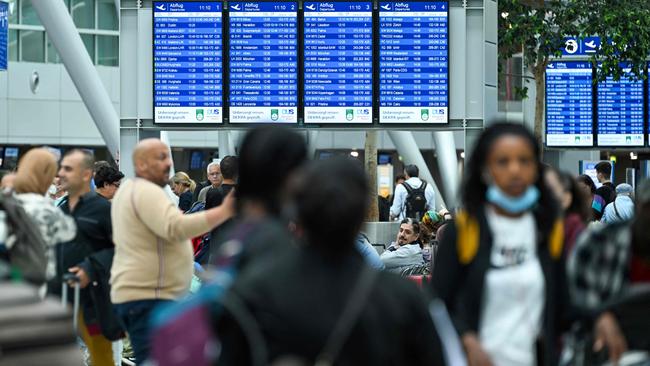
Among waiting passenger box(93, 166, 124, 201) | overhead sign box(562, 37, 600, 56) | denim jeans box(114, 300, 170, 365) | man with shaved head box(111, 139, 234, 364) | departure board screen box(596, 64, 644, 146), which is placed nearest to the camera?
man with shaved head box(111, 139, 234, 364)

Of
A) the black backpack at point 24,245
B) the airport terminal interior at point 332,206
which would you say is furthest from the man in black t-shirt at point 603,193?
the black backpack at point 24,245

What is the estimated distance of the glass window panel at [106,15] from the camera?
45.3 meters

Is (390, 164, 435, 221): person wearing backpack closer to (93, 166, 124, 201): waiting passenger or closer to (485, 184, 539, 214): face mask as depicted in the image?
(93, 166, 124, 201): waiting passenger

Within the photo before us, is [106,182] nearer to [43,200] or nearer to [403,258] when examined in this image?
[403,258]

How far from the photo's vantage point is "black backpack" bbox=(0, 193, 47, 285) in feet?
18.8

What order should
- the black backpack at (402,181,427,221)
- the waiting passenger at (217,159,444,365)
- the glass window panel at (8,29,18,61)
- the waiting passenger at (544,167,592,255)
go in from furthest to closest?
the glass window panel at (8,29,18,61) < the black backpack at (402,181,427,221) < the waiting passenger at (544,167,592,255) < the waiting passenger at (217,159,444,365)

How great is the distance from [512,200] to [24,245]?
233 centimetres

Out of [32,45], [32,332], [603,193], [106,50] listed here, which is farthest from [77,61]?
[106,50]

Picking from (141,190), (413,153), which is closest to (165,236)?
(141,190)

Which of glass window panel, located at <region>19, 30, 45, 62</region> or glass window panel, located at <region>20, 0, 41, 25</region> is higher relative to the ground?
glass window panel, located at <region>20, 0, 41, 25</region>

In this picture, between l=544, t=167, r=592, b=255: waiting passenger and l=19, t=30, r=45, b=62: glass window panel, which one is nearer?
l=544, t=167, r=592, b=255: waiting passenger

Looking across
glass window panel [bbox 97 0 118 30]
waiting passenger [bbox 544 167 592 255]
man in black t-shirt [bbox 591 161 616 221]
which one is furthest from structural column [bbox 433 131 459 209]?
waiting passenger [bbox 544 167 592 255]

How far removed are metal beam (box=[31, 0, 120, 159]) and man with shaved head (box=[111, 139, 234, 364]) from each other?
35.9 feet

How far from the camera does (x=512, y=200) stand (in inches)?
191
